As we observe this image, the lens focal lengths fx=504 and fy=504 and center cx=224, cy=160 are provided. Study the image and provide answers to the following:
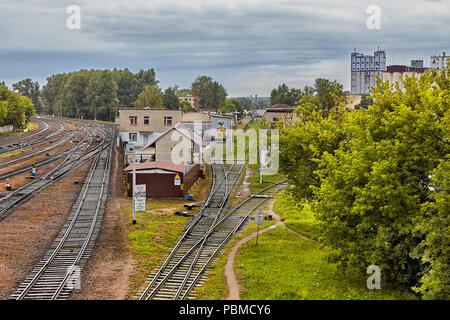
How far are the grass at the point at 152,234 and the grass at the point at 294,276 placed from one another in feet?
14.6

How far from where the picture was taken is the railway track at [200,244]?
72.0ft

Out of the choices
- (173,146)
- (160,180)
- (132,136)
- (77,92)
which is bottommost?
(160,180)

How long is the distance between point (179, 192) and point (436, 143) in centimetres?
2726

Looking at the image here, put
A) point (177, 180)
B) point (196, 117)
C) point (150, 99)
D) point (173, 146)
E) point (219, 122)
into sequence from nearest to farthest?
1. point (177, 180)
2. point (173, 146)
3. point (196, 117)
4. point (219, 122)
5. point (150, 99)

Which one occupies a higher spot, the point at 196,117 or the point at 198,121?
the point at 196,117

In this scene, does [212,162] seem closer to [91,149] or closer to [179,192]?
[91,149]

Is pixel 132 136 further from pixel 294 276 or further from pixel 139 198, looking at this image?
pixel 294 276

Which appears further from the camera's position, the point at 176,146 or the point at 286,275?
the point at 176,146

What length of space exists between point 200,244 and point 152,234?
130 inches

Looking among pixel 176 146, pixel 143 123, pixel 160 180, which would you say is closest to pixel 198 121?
pixel 143 123

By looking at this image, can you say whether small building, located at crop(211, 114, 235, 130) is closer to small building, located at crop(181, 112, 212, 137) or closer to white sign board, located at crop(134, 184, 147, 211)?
small building, located at crop(181, 112, 212, 137)

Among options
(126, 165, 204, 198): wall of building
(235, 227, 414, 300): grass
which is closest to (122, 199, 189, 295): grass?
(126, 165, 204, 198): wall of building

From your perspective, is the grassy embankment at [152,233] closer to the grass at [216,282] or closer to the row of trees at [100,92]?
the grass at [216,282]

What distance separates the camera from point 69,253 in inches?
1033
